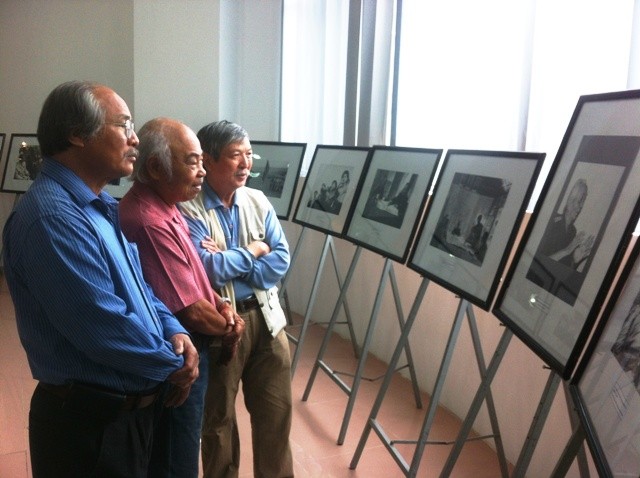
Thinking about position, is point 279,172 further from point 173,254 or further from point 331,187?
point 173,254

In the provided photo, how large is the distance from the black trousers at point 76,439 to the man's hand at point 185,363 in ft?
0.50

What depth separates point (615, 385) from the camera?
120 cm

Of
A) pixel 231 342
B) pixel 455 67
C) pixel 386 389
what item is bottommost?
pixel 386 389

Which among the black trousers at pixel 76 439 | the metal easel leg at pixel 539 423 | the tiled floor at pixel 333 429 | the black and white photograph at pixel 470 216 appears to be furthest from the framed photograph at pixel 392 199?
the black trousers at pixel 76 439

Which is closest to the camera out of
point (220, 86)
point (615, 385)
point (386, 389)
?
point (615, 385)

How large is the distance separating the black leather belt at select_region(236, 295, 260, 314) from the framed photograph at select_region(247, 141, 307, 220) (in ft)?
6.51

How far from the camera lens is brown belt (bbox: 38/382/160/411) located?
164 centimetres

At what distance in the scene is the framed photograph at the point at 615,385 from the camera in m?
1.09

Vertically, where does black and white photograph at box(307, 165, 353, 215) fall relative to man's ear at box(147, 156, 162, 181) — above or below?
below

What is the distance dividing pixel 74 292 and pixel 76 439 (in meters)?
0.38

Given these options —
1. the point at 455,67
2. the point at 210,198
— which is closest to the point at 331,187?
the point at 455,67

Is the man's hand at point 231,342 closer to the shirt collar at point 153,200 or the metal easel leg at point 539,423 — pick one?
the shirt collar at point 153,200

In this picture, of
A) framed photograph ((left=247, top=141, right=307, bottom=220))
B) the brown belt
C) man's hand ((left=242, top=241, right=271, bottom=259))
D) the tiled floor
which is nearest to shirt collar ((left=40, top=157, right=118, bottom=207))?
the brown belt

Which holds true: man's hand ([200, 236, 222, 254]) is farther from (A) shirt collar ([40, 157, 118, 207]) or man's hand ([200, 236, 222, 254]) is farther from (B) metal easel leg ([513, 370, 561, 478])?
(B) metal easel leg ([513, 370, 561, 478])
